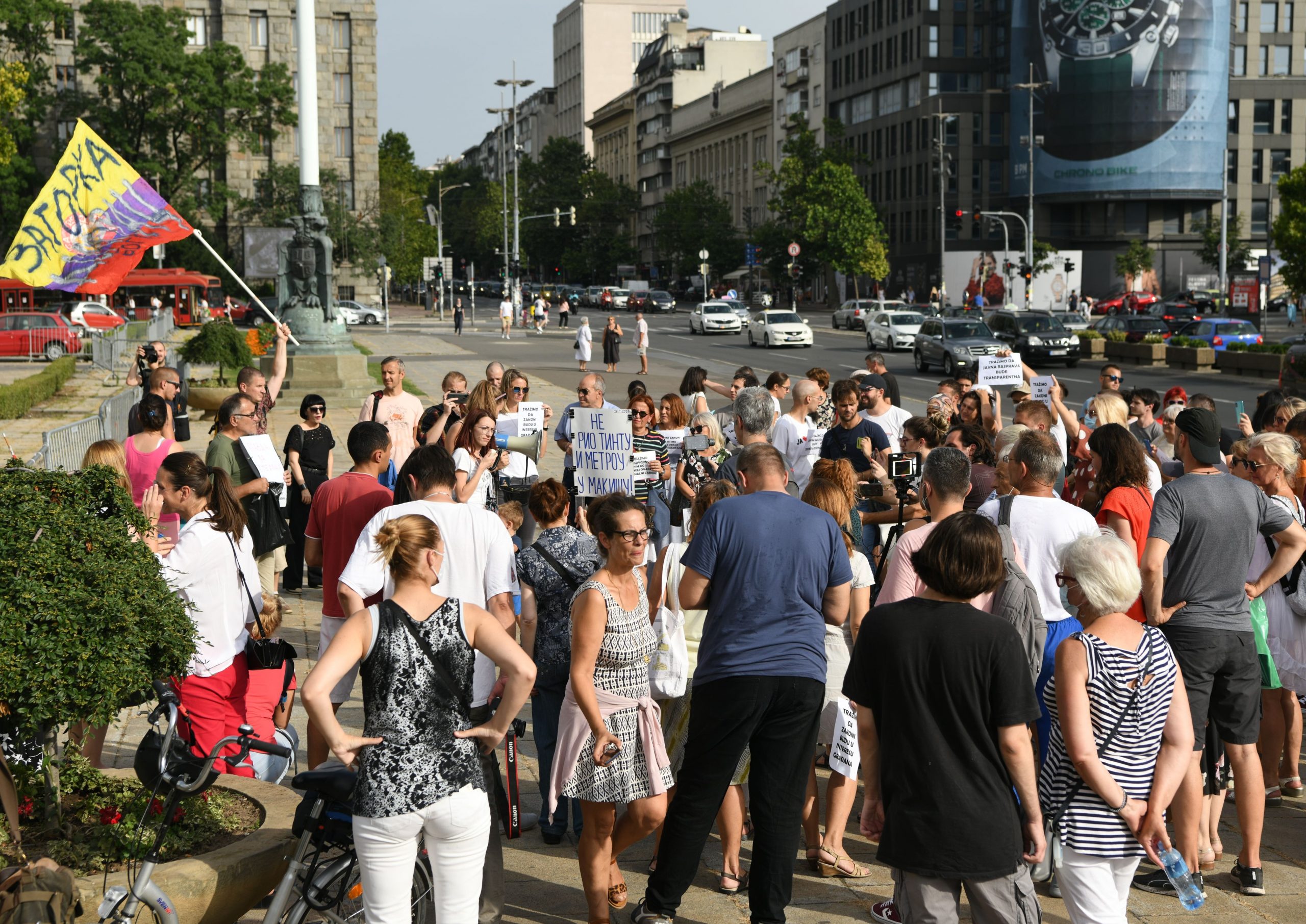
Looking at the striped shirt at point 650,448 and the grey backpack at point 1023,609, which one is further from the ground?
the striped shirt at point 650,448

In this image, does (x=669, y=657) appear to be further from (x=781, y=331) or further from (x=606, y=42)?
(x=606, y=42)

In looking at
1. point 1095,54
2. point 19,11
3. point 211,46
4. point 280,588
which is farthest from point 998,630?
point 1095,54

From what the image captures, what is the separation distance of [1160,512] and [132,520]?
407 centimetres

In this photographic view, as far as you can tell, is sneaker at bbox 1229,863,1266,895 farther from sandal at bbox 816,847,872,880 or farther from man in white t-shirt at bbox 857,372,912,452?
man in white t-shirt at bbox 857,372,912,452

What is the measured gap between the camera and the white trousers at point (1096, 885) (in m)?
4.23

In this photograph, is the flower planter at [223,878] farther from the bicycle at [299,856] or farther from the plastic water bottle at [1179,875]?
the plastic water bottle at [1179,875]

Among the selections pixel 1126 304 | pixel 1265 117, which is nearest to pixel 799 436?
pixel 1126 304

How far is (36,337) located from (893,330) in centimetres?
2792

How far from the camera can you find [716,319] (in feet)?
190

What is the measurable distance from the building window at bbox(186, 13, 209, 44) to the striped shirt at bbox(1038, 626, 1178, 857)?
83.8 meters

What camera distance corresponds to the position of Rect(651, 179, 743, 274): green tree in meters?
108

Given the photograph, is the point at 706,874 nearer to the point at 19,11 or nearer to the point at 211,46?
the point at 19,11

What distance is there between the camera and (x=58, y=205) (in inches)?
424

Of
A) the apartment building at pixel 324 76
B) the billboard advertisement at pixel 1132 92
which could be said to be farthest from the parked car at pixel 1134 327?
the billboard advertisement at pixel 1132 92
